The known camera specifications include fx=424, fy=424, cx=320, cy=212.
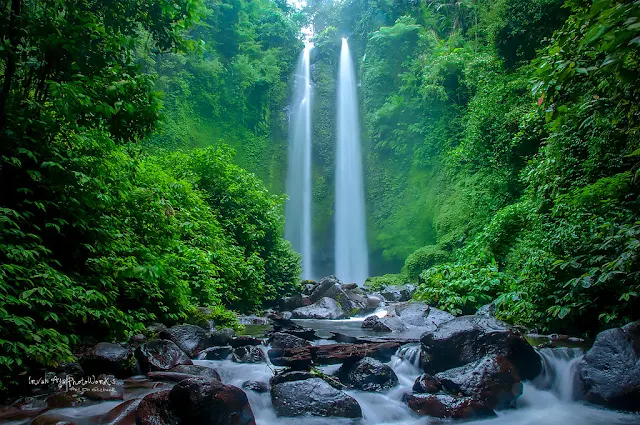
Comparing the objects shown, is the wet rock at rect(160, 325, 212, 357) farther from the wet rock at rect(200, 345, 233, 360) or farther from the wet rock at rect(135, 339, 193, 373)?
the wet rock at rect(135, 339, 193, 373)

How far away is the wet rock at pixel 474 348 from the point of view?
5625 millimetres

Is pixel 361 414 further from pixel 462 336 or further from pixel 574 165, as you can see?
pixel 574 165

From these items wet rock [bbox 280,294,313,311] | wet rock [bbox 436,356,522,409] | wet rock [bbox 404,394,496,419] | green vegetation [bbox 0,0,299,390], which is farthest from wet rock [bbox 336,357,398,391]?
wet rock [bbox 280,294,313,311]

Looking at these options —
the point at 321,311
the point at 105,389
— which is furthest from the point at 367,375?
the point at 321,311

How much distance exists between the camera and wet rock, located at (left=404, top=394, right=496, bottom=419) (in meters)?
4.81

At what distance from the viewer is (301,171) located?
27.2 m

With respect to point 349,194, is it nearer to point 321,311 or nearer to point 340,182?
point 340,182

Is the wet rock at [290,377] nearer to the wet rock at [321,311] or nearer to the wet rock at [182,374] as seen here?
the wet rock at [182,374]

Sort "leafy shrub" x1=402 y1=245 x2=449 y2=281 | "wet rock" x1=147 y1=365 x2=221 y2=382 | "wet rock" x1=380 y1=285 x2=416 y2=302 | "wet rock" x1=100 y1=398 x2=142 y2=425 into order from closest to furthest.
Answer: "wet rock" x1=100 y1=398 x2=142 y2=425 < "wet rock" x1=147 y1=365 x2=221 y2=382 < "wet rock" x1=380 y1=285 x2=416 y2=302 < "leafy shrub" x1=402 y1=245 x2=449 y2=281

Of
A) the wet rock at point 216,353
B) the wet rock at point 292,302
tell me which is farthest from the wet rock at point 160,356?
the wet rock at point 292,302

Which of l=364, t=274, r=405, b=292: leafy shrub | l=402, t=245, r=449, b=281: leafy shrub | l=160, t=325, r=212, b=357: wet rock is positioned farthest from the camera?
l=364, t=274, r=405, b=292: leafy shrub

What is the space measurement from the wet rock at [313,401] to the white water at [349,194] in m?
18.2

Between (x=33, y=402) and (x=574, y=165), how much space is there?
351 inches

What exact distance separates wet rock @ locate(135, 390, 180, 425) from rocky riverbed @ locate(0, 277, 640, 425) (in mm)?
10
